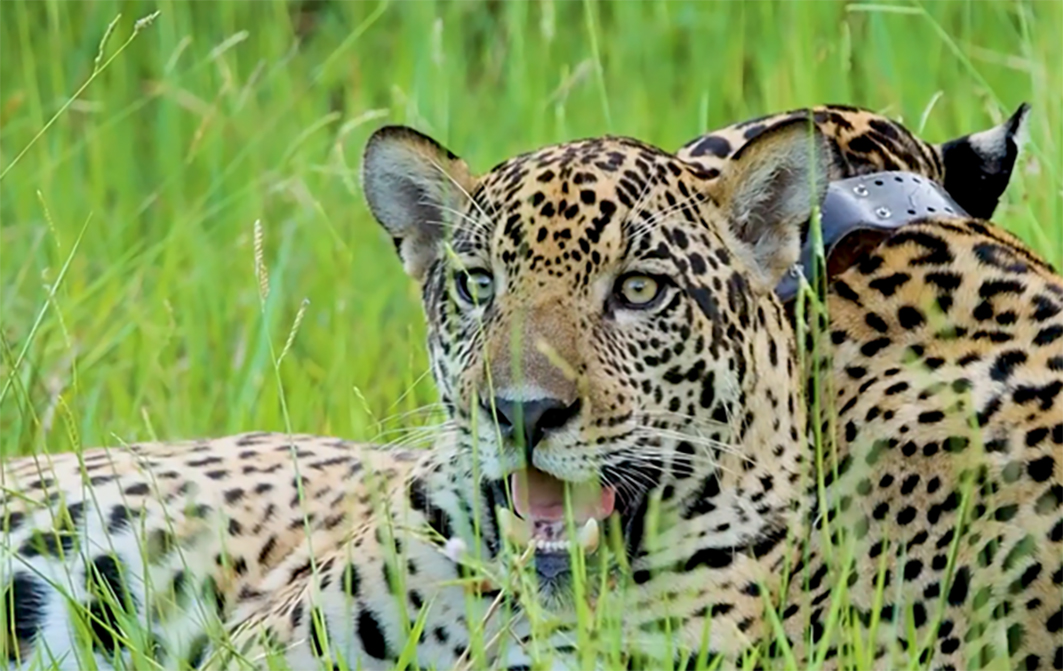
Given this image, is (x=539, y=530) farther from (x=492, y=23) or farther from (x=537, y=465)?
(x=492, y=23)

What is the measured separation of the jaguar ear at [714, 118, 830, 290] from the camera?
6.15m

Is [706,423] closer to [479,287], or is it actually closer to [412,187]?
[479,287]

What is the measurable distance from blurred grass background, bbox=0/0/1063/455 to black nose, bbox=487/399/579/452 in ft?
7.33

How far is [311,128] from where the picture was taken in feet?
25.8

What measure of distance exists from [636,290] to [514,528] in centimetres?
65

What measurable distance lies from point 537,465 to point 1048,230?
313cm

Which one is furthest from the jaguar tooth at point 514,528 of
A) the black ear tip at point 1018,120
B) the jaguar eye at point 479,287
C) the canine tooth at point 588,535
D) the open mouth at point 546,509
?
the black ear tip at point 1018,120

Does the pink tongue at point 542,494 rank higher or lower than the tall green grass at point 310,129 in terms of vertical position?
lower

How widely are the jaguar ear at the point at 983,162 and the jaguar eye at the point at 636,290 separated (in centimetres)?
128

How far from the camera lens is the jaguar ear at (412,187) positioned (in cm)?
636

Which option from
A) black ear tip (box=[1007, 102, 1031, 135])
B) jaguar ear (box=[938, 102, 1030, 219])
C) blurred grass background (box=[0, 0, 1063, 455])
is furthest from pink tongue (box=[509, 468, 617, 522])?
blurred grass background (box=[0, 0, 1063, 455])

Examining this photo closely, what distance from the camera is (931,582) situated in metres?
5.92

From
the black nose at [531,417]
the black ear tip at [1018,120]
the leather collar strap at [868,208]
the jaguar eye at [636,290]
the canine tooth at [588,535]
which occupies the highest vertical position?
the black ear tip at [1018,120]

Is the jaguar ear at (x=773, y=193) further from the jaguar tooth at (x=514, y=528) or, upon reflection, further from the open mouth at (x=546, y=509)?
the jaguar tooth at (x=514, y=528)
